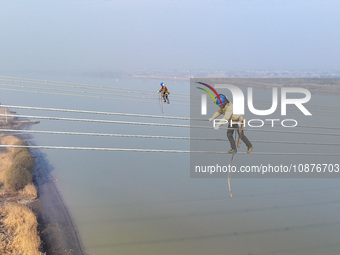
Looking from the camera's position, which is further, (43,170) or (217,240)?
(43,170)

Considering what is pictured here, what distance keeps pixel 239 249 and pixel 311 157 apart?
46.5 feet

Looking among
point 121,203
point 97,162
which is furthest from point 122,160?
point 121,203

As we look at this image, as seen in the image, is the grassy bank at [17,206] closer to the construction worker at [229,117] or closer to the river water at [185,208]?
the river water at [185,208]

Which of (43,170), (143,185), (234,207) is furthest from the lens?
(43,170)

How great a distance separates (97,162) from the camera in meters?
24.7

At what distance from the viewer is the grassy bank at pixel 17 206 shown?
11.8 m

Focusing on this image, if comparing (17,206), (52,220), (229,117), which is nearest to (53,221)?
(52,220)

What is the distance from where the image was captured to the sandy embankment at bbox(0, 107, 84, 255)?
12.8 m

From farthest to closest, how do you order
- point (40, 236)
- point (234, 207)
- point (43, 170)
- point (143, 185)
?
point (43, 170)
point (143, 185)
point (234, 207)
point (40, 236)

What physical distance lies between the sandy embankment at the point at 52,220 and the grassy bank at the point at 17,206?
1.61ft

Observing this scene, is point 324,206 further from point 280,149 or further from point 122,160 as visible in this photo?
point 122,160

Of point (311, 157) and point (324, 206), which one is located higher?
point (311, 157)

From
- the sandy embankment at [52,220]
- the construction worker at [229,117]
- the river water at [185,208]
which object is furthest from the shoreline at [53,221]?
the construction worker at [229,117]

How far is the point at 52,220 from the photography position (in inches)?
587
